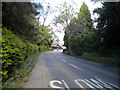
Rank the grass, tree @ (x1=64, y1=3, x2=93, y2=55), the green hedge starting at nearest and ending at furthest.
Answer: the green hedge → the grass → tree @ (x1=64, y1=3, x2=93, y2=55)

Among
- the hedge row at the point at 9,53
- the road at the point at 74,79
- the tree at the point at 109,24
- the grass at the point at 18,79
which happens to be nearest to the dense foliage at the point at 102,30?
the tree at the point at 109,24

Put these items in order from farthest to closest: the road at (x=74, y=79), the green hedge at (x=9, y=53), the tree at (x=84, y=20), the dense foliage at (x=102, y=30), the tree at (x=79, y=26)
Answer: the tree at (x=84, y=20), the tree at (x=79, y=26), the dense foliage at (x=102, y=30), the road at (x=74, y=79), the green hedge at (x=9, y=53)

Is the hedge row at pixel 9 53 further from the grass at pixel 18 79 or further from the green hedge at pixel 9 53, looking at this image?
the grass at pixel 18 79

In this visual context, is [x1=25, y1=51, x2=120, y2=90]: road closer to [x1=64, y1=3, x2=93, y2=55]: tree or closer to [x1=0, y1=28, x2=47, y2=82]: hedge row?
[x1=0, y1=28, x2=47, y2=82]: hedge row

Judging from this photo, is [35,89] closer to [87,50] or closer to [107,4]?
[107,4]

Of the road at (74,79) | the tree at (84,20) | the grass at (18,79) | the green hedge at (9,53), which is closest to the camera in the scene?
the green hedge at (9,53)

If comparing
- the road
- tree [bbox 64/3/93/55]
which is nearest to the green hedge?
the road

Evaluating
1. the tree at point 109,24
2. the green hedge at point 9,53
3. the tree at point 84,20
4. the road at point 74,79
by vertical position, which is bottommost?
the road at point 74,79

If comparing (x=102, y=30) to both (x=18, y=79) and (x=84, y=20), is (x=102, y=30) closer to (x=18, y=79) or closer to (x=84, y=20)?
(x=18, y=79)

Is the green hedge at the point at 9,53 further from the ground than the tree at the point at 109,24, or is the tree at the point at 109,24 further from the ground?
the tree at the point at 109,24

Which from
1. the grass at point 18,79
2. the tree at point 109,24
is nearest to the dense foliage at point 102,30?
the tree at point 109,24

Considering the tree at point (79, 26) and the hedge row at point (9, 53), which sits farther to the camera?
the tree at point (79, 26)

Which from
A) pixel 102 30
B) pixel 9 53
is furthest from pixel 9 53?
pixel 102 30

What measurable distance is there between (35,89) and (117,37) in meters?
16.0
